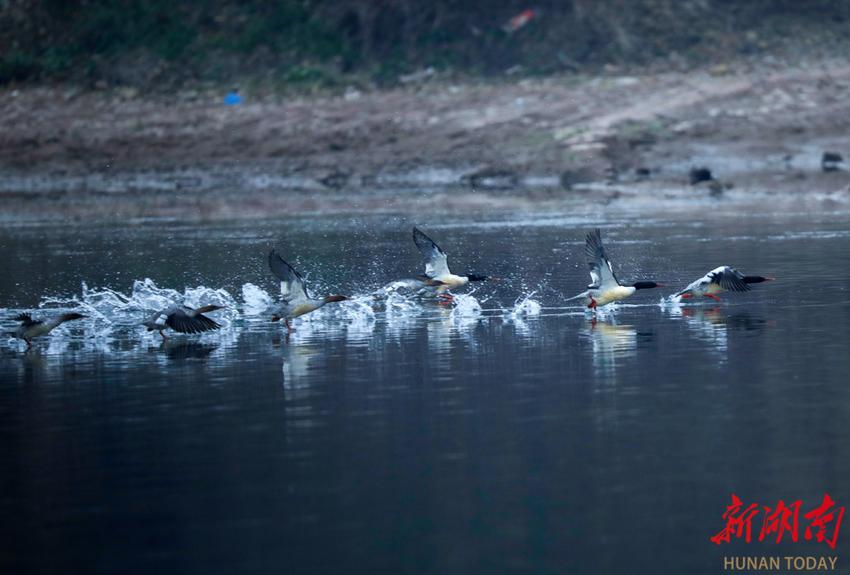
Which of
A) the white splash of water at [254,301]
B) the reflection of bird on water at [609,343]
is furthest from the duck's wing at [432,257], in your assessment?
the reflection of bird on water at [609,343]

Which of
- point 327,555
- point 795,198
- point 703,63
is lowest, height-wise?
point 327,555

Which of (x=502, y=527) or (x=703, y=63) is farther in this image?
(x=703, y=63)

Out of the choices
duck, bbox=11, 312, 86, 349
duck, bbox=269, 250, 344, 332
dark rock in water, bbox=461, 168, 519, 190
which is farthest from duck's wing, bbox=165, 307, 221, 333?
dark rock in water, bbox=461, 168, 519, 190

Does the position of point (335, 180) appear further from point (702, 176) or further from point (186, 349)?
point (186, 349)

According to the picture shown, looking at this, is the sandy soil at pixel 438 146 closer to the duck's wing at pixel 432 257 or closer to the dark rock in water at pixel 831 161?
the dark rock in water at pixel 831 161

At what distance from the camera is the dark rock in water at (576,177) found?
37.8 meters

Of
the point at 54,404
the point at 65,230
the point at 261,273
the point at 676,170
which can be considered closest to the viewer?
the point at 54,404

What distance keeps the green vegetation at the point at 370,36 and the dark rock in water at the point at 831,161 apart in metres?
9.04

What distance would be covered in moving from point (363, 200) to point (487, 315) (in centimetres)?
1897

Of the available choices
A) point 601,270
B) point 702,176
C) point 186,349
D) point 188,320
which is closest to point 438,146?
point 702,176

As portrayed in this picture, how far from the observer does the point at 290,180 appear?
41.4 metres

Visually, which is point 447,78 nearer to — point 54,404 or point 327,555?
point 54,404

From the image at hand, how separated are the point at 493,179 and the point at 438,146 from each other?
1941 millimetres

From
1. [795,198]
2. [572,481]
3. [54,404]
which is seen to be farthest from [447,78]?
[572,481]
